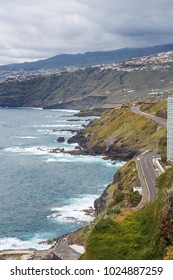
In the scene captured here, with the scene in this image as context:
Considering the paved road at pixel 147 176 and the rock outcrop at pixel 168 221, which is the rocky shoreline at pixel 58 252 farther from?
the rock outcrop at pixel 168 221

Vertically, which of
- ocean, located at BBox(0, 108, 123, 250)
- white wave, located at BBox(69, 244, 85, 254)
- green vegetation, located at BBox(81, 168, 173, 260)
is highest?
green vegetation, located at BBox(81, 168, 173, 260)

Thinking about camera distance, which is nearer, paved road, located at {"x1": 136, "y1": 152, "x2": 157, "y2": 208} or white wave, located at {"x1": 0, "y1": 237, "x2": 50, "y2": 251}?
paved road, located at {"x1": 136, "y1": 152, "x2": 157, "y2": 208}

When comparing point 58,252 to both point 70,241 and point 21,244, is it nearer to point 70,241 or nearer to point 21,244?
point 70,241

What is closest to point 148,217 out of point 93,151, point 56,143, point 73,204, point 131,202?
point 131,202

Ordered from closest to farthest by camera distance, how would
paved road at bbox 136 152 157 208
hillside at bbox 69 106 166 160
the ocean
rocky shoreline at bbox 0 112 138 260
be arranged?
rocky shoreline at bbox 0 112 138 260 < paved road at bbox 136 152 157 208 < the ocean < hillside at bbox 69 106 166 160

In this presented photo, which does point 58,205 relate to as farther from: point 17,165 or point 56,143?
point 56,143

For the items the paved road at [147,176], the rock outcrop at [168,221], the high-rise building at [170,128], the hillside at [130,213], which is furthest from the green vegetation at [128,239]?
the high-rise building at [170,128]

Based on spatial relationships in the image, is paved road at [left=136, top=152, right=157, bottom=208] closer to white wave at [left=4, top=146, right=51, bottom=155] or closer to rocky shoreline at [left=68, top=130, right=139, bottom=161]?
rocky shoreline at [left=68, top=130, right=139, bottom=161]

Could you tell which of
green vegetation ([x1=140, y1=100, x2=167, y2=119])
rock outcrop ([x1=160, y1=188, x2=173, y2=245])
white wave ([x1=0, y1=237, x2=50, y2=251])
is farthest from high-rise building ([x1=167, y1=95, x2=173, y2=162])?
green vegetation ([x1=140, y1=100, x2=167, y2=119])

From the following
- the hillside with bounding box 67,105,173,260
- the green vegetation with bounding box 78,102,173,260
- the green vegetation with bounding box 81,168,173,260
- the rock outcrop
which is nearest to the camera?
the rock outcrop
